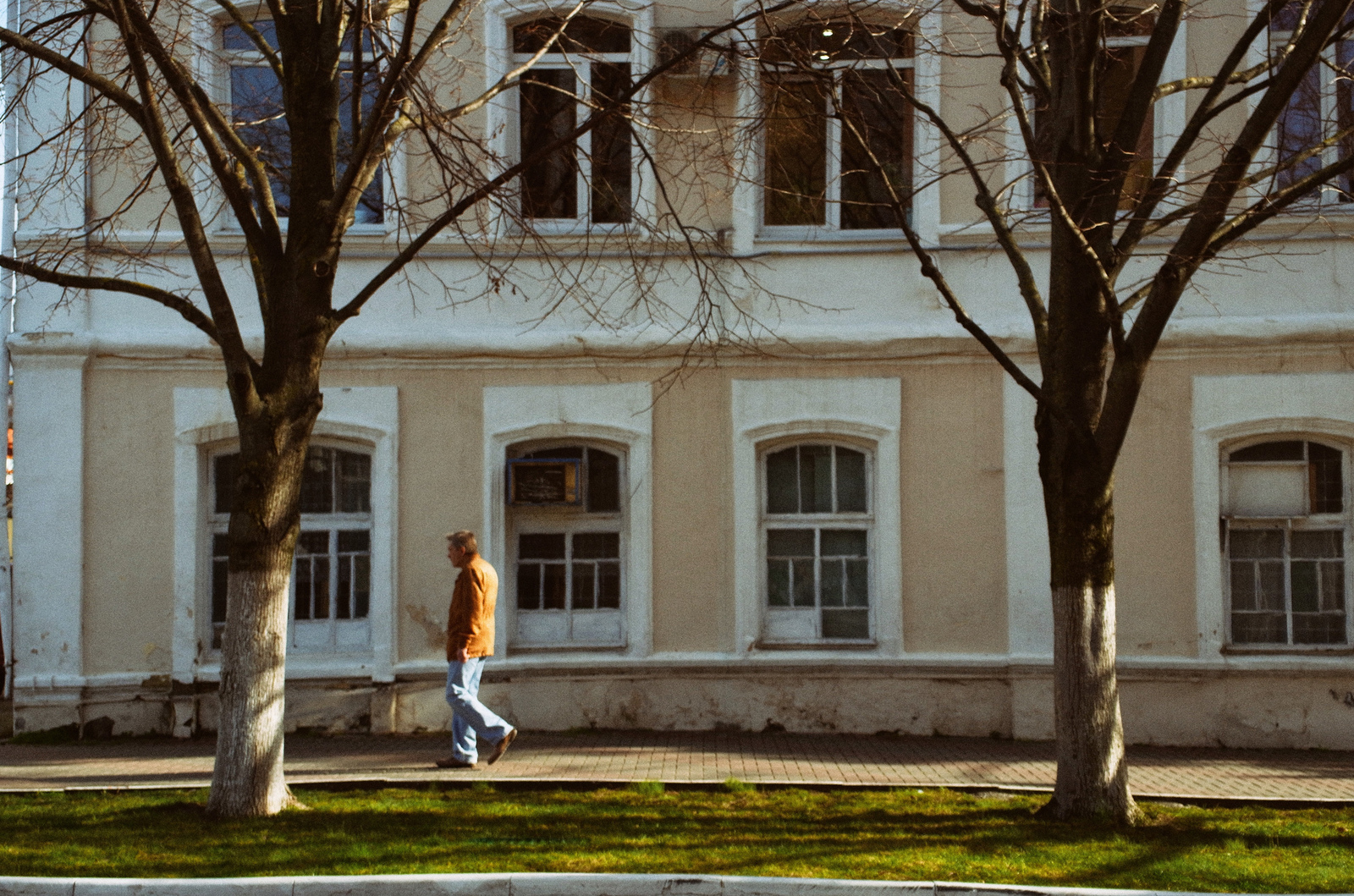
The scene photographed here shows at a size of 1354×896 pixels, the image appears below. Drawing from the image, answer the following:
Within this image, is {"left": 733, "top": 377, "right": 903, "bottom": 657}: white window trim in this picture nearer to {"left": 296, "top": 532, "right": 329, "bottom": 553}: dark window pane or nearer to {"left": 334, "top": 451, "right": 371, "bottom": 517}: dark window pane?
{"left": 334, "top": 451, "right": 371, "bottom": 517}: dark window pane

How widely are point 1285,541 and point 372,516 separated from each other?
7969mm

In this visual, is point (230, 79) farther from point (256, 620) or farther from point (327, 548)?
point (256, 620)

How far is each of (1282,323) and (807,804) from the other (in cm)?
611

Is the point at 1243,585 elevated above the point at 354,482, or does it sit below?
below

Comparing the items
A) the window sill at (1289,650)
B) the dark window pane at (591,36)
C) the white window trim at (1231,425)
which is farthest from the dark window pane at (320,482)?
the window sill at (1289,650)

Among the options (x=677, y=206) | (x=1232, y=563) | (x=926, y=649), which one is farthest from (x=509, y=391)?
(x=1232, y=563)

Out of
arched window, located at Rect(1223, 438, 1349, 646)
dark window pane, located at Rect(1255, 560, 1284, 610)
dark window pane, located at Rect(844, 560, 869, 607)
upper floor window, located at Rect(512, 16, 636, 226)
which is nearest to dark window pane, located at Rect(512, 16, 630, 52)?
upper floor window, located at Rect(512, 16, 636, 226)

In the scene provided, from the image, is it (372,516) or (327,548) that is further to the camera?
(327,548)

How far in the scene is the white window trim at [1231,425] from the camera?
35.7 ft

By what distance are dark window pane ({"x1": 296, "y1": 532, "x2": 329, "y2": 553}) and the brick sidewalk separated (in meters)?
1.70

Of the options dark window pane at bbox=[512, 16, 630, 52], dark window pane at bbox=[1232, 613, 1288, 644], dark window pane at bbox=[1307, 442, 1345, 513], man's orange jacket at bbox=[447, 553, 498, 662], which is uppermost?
dark window pane at bbox=[512, 16, 630, 52]

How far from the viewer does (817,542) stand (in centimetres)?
1148

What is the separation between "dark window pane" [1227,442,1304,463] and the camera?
438 inches

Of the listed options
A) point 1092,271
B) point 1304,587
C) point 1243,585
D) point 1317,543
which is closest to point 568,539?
point 1092,271
